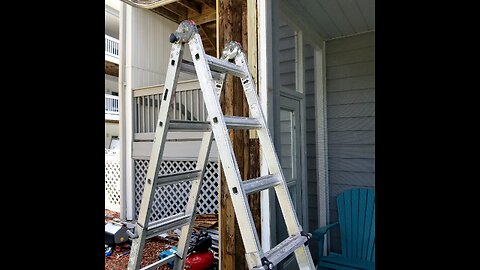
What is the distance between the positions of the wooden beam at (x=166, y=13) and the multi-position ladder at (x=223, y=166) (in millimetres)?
4290

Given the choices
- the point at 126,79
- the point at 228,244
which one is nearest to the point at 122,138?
the point at 126,79

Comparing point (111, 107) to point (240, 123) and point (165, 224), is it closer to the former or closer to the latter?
point (165, 224)

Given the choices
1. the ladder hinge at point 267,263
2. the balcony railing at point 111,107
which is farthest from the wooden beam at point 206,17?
the ladder hinge at point 267,263

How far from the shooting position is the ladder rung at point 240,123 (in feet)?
3.90

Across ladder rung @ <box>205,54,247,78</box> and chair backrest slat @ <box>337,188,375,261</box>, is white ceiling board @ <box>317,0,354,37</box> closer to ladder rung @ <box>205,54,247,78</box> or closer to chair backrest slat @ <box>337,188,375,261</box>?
ladder rung @ <box>205,54,247,78</box>

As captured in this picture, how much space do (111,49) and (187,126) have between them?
775cm

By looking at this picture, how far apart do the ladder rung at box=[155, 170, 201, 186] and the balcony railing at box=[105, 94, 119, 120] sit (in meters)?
7.77

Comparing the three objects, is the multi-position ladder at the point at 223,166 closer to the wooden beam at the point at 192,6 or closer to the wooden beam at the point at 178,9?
the wooden beam at the point at 192,6

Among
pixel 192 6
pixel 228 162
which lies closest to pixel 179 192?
pixel 192 6

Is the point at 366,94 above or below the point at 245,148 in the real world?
above

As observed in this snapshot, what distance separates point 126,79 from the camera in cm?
479
